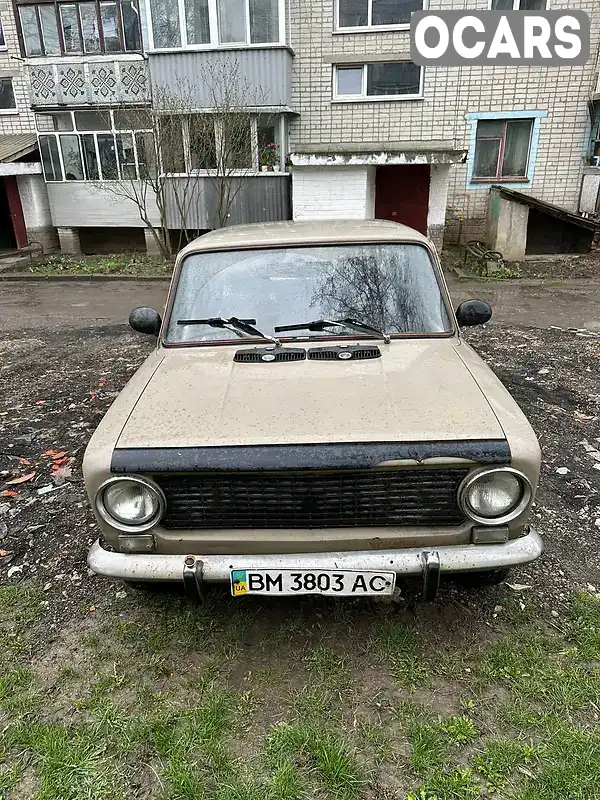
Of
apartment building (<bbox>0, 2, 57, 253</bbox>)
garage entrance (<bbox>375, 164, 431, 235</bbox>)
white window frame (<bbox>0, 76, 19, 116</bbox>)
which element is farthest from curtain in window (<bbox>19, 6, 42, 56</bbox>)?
garage entrance (<bbox>375, 164, 431, 235</bbox>)

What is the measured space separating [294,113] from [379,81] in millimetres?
2632

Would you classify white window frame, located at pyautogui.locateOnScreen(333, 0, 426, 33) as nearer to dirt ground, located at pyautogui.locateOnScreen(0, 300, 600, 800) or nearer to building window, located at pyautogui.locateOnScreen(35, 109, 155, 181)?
building window, located at pyautogui.locateOnScreen(35, 109, 155, 181)

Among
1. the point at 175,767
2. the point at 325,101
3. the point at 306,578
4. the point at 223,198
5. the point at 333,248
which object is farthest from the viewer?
the point at 325,101

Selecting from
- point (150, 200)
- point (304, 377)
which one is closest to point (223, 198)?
point (150, 200)

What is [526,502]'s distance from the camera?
243cm

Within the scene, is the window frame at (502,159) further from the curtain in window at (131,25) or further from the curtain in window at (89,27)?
the curtain in window at (89,27)

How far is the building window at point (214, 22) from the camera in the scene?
1412 centimetres

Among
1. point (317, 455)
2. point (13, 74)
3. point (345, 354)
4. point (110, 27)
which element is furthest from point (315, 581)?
point (13, 74)

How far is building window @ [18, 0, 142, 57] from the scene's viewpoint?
15094 mm

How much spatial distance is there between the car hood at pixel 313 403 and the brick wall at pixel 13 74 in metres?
18.2

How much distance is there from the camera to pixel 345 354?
3.08m

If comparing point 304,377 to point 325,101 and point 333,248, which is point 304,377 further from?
point 325,101

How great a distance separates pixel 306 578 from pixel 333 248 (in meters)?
2.12

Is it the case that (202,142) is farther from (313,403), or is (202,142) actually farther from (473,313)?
(313,403)
